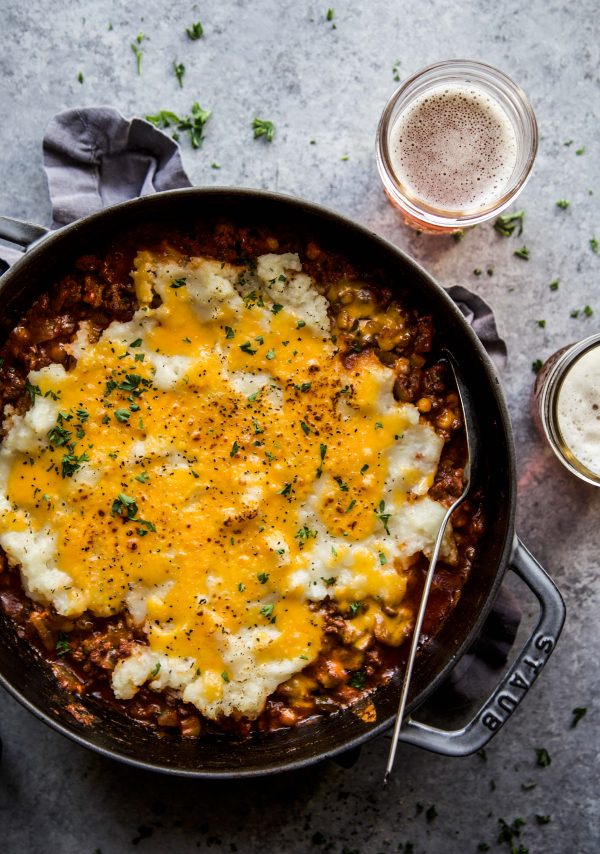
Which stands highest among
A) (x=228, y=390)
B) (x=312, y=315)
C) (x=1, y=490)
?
(x=312, y=315)

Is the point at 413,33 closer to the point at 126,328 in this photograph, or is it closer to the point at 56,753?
the point at 126,328

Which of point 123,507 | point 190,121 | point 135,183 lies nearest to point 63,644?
point 123,507

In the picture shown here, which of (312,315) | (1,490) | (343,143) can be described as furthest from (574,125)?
(1,490)

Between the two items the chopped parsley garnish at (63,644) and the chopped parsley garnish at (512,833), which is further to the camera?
the chopped parsley garnish at (512,833)

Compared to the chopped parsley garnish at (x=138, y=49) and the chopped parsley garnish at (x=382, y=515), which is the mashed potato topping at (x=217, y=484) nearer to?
the chopped parsley garnish at (x=382, y=515)

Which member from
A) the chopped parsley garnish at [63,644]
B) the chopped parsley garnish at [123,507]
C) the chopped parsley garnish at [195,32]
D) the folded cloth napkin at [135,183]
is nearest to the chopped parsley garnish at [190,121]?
the folded cloth napkin at [135,183]

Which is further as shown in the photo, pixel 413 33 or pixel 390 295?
pixel 413 33

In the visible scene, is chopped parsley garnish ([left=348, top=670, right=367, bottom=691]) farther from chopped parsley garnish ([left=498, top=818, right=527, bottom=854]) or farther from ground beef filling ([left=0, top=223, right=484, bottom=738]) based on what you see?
chopped parsley garnish ([left=498, top=818, right=527, bottom=854])
